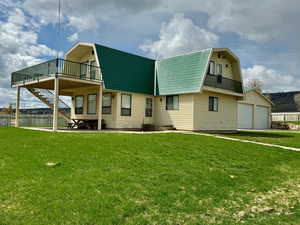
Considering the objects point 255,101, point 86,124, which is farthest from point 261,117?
point 86,124

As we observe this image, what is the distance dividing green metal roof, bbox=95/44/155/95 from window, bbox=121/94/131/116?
1.94 ft

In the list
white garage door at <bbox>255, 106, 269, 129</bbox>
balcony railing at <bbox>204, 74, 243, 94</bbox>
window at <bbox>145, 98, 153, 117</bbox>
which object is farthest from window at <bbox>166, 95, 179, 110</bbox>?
white garage door at <bbox>255, 106, 269, 129</bbox>

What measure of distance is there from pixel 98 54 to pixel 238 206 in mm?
13836

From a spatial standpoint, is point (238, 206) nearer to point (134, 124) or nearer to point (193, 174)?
point (193, 174)

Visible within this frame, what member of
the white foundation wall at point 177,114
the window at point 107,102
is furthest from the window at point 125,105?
the white foundation wall at point 177,114

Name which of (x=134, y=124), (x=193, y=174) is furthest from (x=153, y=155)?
(x=134, y=124)

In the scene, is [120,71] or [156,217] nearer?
[156,217]

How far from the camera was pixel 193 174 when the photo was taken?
6629mm

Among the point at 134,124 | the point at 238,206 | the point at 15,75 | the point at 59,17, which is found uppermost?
the point at 59,17

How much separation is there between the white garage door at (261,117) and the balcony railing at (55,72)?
68.8 ft

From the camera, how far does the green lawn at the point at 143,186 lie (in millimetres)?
4355

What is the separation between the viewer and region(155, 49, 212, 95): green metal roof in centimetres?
1673

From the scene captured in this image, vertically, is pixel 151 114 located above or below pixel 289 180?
above

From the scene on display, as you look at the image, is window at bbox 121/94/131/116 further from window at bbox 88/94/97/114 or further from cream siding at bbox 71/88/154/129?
window at bbox 88/94/97/114
